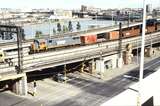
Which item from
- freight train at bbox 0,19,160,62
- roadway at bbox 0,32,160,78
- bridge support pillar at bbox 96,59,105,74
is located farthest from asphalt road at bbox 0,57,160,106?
freight train at bbox 0,19,160,62

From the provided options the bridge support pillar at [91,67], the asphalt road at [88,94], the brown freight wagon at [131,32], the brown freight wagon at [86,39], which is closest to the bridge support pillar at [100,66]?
the bridge support pillar at [91,67]

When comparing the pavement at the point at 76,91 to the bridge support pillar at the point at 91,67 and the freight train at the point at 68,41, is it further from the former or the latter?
the freight train at the point at 68,41

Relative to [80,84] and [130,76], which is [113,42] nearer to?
[130,76]

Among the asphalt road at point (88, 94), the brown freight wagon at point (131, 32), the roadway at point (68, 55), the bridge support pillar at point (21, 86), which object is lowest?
the asphalt road at point (88, 94)

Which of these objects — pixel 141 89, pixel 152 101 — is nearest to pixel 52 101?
pixel 152 101

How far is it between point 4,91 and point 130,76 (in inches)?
1174

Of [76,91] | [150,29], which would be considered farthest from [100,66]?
[150,29]

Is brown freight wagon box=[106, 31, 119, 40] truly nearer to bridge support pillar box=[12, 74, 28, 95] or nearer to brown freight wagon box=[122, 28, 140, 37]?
brown freight wagon box=[122, 28, 140, 37]

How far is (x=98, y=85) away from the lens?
61844 millimetres

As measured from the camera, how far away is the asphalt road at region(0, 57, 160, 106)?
168 feet

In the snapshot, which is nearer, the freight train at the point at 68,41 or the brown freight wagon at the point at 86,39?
the freight train at the point at 68,41

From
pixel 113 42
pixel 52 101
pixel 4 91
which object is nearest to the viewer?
pixel 52 101

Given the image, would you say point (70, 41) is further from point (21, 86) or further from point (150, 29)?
point (150, 29)

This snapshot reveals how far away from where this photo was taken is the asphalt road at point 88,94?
51.1 m
